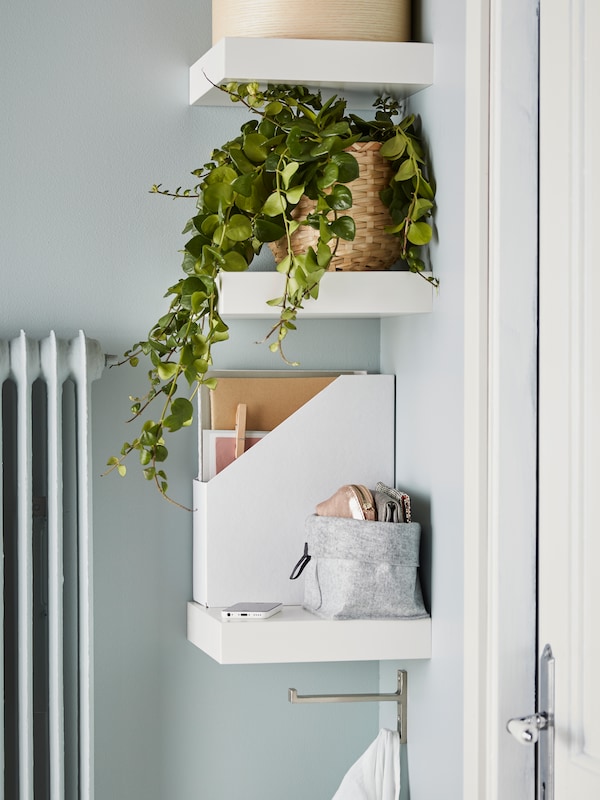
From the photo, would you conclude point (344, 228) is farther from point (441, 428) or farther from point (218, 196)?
point (441, 428)

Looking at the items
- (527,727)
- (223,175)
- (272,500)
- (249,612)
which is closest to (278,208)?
(223,175)

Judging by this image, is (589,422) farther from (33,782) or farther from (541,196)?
(33,782)

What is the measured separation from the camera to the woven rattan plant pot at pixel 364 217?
4.94ft

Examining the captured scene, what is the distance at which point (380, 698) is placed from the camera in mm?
1689

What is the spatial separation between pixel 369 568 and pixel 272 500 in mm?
214

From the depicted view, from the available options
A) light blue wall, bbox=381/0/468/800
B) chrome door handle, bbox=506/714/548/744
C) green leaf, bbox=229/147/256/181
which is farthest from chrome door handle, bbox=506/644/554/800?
green leaf, bbox=229/147/256/181

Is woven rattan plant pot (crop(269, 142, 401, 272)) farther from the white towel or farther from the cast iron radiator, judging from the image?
the white towel

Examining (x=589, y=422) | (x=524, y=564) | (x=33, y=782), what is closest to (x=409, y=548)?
(x=524, y=564)

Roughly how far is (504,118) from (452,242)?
19 centimetres

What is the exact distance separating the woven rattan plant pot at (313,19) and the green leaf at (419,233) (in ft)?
0.90

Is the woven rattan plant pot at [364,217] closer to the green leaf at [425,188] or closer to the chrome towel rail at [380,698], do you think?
the green leaf at [425,188]

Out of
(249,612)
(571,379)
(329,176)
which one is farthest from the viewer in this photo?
(249,612)

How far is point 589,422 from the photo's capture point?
1.23 meters

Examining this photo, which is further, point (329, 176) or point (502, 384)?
point (329, 176)
